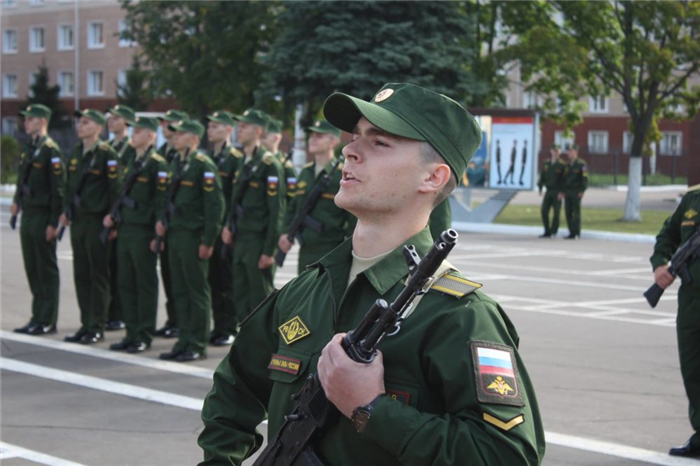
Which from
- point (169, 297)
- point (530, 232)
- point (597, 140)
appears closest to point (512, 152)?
point (530, 232)

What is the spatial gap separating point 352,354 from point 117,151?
9.84m

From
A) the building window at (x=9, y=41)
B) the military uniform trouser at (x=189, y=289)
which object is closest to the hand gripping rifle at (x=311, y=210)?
the military uniform trouser at (x=189, y=289)

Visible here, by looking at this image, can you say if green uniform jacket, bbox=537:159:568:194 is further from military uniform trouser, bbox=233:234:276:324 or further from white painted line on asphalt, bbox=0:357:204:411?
white painted line on asphalt, bbox=0:357:204:411

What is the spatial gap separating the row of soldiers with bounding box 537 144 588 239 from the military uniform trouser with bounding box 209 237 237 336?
47.1 ft

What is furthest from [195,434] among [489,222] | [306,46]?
[306,46]

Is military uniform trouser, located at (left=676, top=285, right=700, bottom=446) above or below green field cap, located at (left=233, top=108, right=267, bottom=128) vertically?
below

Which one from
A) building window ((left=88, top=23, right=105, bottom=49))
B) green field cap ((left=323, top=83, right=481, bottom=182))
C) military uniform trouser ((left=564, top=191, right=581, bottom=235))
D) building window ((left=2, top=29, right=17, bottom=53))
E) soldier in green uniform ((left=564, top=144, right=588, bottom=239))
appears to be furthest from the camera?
building window ((left=2, top=29, right=17, bottom=53))

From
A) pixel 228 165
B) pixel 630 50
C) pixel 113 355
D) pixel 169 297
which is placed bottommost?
pixel 113 355

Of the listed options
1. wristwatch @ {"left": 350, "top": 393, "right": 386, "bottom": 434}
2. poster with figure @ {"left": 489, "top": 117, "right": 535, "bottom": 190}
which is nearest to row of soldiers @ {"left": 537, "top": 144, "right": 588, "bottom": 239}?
poster with figure @ {"left": 489, "top": 117, "right": 535, "bottom": 190}

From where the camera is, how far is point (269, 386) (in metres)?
3.11

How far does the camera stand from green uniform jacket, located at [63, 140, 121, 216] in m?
11.1

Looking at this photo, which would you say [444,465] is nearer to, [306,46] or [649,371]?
[649,371]

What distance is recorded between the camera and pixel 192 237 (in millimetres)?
10289

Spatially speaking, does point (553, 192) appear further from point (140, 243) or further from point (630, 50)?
point (140, 243)
